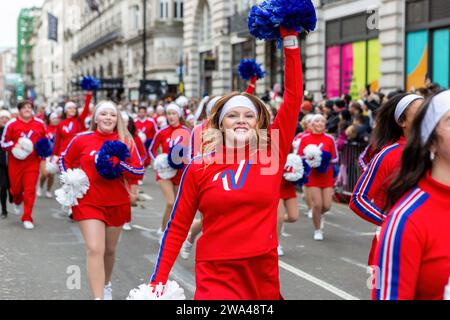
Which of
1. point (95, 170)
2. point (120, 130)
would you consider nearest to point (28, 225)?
point (120, 130)

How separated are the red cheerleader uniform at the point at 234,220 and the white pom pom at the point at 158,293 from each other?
8.7 inches

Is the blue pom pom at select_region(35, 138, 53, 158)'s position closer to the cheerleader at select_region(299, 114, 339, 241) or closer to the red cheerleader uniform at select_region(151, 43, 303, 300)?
the cheerleader at select_region(299, 114, 339, 241)

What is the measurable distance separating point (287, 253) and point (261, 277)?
5.62 meters

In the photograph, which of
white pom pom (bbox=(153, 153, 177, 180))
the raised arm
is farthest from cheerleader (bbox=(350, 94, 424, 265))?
white pom pom (bbox=(153, 153, 177, 180))

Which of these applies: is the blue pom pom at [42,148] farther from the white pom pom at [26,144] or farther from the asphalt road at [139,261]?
the asphalt road at [139,261]

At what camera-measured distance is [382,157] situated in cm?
504

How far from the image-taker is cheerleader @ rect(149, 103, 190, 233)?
32.4ft

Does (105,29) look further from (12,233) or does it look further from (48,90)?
(12,233)

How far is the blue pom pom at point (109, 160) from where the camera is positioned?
636 cm

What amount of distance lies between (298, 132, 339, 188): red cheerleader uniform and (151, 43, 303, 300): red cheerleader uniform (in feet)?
21.3

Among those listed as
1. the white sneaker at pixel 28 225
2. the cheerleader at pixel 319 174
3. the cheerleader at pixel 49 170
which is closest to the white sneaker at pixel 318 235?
the cheerleader at pixel 319 174

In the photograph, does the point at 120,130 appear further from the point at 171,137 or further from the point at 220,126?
the point at 171,137

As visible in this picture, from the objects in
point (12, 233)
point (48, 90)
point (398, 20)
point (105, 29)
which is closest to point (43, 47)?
point (48, 90)

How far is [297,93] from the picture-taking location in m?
4.04
